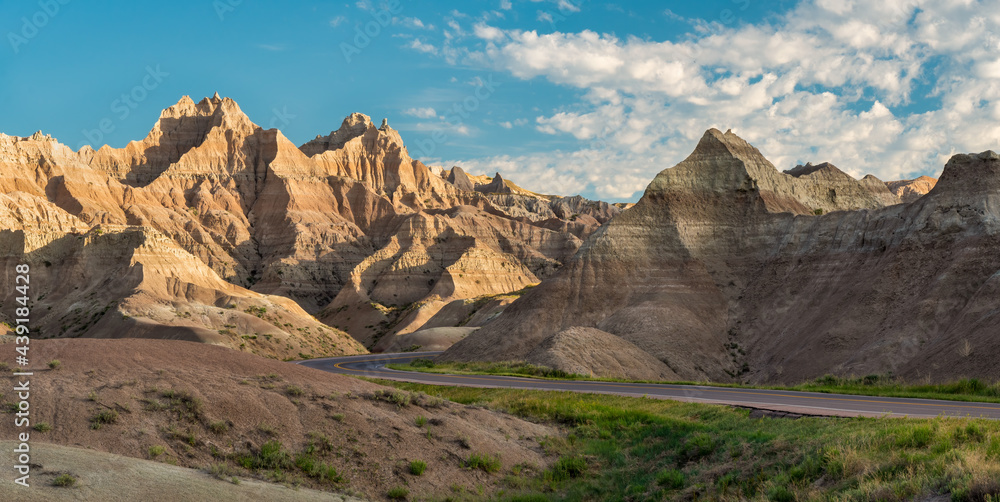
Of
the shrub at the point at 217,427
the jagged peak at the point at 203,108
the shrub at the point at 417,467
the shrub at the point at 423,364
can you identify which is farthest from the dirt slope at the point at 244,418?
the jagged peak at the point at 203,108

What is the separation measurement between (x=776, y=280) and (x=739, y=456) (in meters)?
45.3

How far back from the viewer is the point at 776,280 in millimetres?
58125

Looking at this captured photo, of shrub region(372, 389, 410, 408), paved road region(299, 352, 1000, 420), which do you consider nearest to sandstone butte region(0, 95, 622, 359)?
paved road region(299, 352, 1000, 420)

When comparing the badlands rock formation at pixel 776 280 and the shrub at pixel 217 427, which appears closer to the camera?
the shrub at pixel 217 427

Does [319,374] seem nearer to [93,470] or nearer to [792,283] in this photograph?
[93,470]

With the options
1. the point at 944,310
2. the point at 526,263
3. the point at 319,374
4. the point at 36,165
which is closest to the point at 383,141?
the point at 526,263

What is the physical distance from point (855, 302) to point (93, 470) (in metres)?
46.1

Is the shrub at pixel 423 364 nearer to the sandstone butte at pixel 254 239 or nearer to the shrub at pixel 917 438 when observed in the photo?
the sandstone butte at pixel 254 239

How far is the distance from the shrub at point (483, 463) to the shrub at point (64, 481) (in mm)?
8678

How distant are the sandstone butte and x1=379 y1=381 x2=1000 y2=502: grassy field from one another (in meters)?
49.6

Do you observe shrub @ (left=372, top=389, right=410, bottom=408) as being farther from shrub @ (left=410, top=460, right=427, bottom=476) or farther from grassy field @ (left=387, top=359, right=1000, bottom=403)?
grassy field @ (left=387, top=359, right=1000, bottom=403)

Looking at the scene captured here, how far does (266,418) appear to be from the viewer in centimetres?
1691

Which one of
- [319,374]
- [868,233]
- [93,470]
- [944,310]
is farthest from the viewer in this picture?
[868,233]

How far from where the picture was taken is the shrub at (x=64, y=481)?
1181cm
